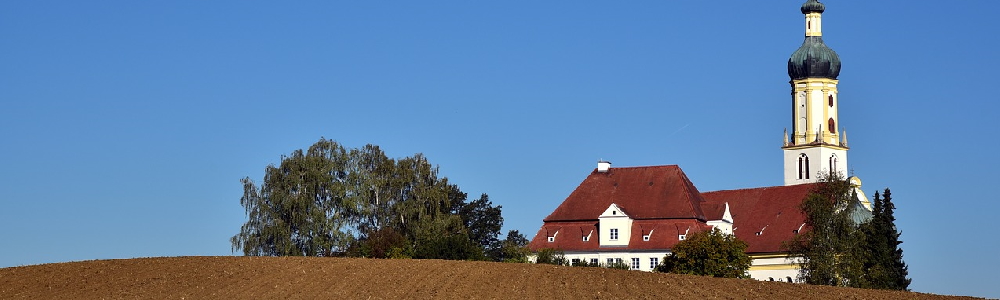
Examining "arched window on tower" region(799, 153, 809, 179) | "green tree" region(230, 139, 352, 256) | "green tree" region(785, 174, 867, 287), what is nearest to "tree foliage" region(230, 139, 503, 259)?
"green tree" region(230, 139, 352, 256)

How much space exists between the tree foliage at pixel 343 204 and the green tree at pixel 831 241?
18381 millimetres

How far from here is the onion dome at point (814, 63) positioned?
14775 cm

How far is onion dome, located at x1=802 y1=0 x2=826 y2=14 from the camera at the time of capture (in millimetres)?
152875

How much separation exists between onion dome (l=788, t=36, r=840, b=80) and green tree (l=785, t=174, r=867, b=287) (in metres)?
32.5

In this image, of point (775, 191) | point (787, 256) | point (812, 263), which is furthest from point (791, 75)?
point (812, 263)

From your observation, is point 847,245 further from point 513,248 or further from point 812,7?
point 812,7

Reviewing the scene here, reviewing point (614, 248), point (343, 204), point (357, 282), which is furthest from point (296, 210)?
point (357, 282)

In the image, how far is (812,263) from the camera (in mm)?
106312

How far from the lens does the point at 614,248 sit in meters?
119

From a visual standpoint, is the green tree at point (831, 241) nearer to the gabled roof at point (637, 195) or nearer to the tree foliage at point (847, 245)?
the tree foliage at point (847, 245)

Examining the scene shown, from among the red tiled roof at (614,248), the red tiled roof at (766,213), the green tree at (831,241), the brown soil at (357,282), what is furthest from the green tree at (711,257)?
the brown soil at (357,282)

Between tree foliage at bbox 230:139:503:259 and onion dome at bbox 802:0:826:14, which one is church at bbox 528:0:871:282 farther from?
onion dome at bbox 802:0:826:14

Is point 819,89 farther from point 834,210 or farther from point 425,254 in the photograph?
point 425,254

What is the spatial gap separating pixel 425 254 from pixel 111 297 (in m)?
37.0
